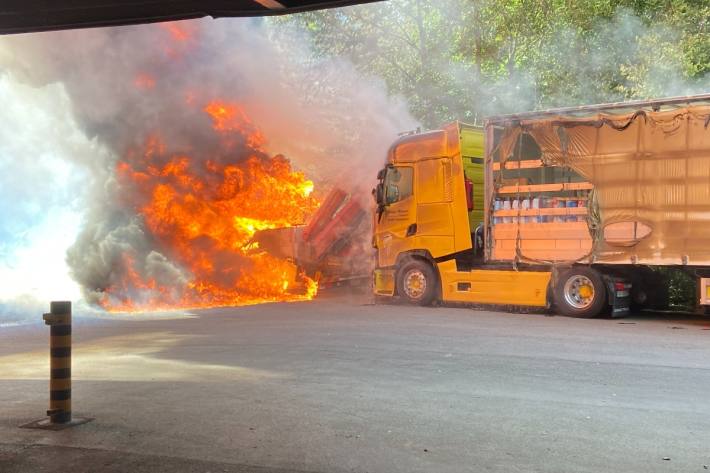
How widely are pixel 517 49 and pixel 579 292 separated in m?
9.79

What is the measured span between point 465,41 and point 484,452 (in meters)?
17.3

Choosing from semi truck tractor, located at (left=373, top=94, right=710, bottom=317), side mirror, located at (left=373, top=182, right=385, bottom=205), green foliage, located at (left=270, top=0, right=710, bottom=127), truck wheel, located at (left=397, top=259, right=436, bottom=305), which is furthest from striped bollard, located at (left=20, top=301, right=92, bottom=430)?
green foliage, located at (left=270, top=0, right=710, bottom=127)

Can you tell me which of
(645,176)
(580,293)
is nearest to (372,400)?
(580,293)

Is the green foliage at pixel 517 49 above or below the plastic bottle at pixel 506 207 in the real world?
above

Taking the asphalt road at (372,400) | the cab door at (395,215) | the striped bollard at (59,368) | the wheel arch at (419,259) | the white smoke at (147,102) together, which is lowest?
the asphalt road at (372,400)

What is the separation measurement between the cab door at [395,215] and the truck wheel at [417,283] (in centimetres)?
41

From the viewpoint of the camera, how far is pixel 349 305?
15.1 metres

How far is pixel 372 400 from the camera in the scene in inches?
237

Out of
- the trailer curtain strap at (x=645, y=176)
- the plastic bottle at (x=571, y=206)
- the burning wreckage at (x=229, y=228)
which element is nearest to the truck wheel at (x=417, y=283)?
the plastic bottle at (x=571, y=206)

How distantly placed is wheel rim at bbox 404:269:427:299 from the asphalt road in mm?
3335

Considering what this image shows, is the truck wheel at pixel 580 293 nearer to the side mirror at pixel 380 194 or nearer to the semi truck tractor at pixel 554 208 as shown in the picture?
the semi truck tractor at pixel 554 208

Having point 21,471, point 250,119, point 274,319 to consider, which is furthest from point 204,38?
point 21,471

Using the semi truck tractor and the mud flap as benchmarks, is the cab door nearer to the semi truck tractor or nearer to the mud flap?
the semi truck tractor

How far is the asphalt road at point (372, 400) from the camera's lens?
4.48 metres
